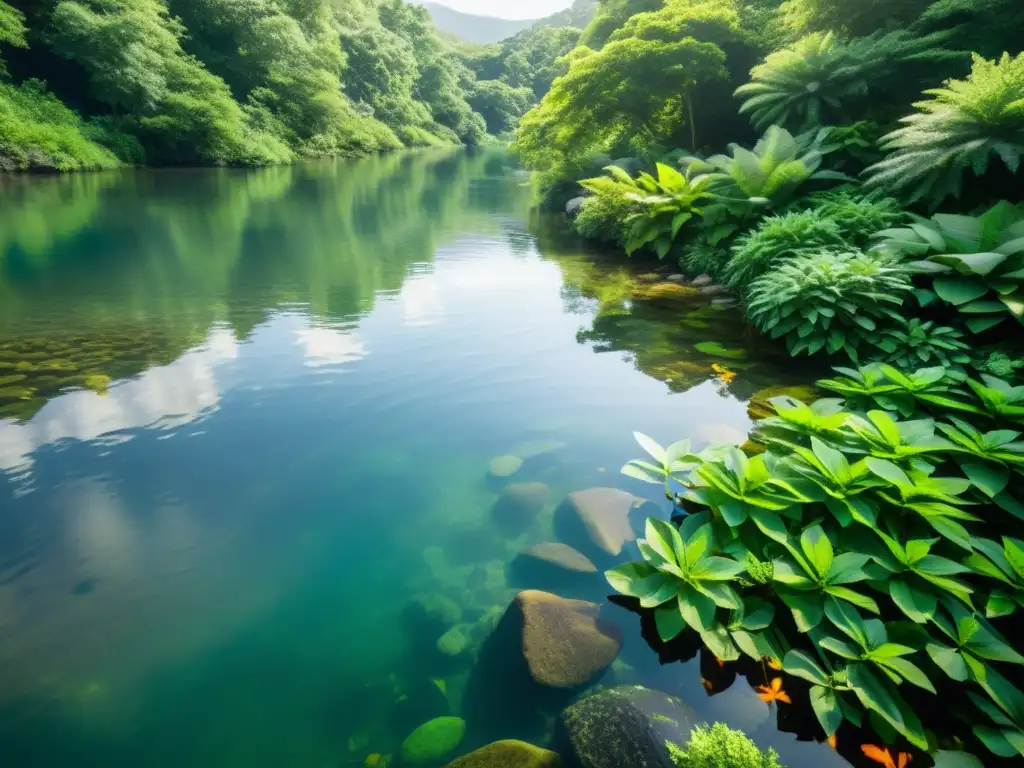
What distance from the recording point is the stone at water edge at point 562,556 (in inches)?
125

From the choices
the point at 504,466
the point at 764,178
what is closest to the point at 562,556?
the point at 504,466

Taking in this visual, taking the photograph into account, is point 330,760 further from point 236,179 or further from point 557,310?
point 236,179

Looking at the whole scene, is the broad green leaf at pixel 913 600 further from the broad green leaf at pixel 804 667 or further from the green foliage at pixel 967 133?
the green foliage at pixel 967 133

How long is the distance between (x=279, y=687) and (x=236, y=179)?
25.7 m

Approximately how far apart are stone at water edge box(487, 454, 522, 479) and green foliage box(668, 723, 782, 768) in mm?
2214

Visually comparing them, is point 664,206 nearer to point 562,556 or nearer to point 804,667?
point 562,556

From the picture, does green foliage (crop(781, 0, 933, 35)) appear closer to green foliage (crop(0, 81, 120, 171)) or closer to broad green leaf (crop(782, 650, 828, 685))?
broad green leaf (crop(782, 650, 828, 685))

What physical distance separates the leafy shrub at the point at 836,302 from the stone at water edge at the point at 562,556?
129 inches

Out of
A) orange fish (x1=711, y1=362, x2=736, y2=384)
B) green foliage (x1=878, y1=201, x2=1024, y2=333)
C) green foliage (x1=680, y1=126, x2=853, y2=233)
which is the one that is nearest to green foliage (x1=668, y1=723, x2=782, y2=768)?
orange fish (x1=711, y1=362, x2=736, y2=384)

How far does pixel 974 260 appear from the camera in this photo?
175 inches

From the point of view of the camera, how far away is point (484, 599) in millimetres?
2992

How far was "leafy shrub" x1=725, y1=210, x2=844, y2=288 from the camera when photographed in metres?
6.43

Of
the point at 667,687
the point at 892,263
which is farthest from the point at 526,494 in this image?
the point at 892,263

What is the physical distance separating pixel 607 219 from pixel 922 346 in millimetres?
8445
